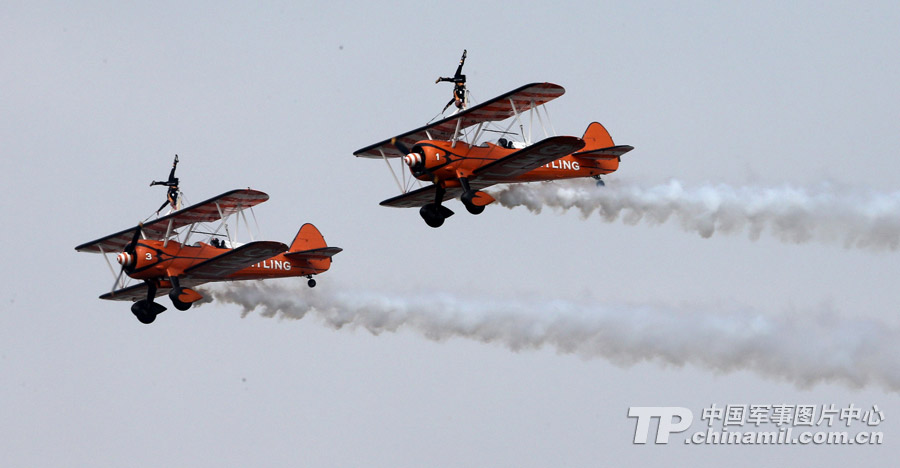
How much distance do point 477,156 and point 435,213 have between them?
70.3 inches

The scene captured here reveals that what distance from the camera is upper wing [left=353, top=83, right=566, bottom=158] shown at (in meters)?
48.0

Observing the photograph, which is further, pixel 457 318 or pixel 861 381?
pixel 457 318

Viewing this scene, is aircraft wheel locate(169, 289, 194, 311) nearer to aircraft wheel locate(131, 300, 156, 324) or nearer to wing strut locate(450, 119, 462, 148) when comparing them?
aircraft wheel locate(131, 300, 156, 324)

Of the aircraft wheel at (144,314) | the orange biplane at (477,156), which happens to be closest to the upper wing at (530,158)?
the orange biplane at (477,156)

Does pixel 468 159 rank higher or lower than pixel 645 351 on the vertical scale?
higher

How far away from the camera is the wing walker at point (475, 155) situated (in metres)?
47.4

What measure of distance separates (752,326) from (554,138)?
691 cm

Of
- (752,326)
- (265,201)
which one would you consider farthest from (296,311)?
(752,326)

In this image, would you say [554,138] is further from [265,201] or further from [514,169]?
[265,201]

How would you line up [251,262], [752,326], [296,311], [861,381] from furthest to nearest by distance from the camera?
[296,311] → [251,262] → [752,326] → [861,381]

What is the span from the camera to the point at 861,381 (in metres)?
44.5

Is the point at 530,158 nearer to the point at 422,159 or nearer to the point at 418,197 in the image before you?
the point at 422,159

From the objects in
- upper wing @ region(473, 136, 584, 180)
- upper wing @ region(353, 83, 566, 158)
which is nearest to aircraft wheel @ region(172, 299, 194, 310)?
upper wing @ region(353, 83, 566, 158)

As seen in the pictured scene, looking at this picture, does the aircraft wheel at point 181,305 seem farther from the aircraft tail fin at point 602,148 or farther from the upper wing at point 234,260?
the aircraft tail fin at point 602,148
